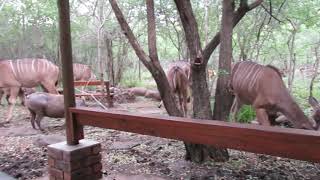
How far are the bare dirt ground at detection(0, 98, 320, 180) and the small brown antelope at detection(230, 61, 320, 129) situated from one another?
55cm

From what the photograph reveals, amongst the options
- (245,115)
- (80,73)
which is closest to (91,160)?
(245,115)

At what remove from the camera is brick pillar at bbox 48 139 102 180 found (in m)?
3.13

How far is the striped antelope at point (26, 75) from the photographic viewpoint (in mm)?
7777

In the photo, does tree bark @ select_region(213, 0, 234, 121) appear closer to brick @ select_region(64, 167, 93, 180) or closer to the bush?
brick @ select_region(64, 167, 93, 180)

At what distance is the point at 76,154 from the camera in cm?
314

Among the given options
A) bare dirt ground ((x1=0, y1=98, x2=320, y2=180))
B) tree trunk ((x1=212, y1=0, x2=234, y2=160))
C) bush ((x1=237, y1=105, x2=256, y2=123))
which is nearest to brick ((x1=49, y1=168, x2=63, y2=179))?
bare dirt ground ((x1=0, y1=98, x2=320, y2=180))

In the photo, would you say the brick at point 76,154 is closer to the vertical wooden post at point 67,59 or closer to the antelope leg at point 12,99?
the vertical wooden post at point 67,59

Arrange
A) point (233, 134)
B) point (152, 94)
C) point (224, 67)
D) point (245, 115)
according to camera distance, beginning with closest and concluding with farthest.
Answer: point (233, 134) → point (224, 67) → point (245, 115) → point (152, 94)

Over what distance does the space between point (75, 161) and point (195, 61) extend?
1550 mm

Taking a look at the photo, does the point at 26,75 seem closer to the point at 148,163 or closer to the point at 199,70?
the point at 148,163

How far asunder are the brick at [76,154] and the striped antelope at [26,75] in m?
4.90

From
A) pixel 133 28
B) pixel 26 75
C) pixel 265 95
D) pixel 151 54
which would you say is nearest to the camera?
pixel 151 54

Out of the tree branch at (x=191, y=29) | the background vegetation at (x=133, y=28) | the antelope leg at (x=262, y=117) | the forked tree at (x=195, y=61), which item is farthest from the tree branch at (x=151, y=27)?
the background vegetation at (x=133, y=28)

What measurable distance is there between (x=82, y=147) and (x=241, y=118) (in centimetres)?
352
